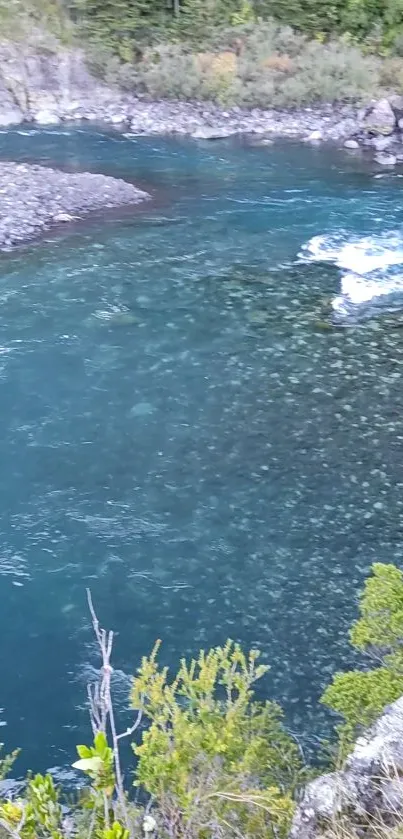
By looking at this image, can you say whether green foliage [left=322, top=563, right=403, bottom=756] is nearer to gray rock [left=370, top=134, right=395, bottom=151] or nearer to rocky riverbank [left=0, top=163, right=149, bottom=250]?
rocky riverbank [left=0, top=163, right=149, bottom=250]

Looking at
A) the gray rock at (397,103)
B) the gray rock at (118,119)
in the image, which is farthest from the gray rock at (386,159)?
the gray rock at (118,119)

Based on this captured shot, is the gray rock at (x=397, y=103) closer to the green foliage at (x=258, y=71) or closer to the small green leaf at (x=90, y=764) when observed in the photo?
the green foliage at (x=258, y=71)

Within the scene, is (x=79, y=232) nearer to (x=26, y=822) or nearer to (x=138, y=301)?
(x=138, y=301)

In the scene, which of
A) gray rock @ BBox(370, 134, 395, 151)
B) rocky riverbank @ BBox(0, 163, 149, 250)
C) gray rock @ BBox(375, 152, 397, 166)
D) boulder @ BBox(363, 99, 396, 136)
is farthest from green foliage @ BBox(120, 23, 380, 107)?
rocky riverbank @ BBox(0, 163, 149, 250)

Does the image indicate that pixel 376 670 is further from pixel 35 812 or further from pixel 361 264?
pixel 361 264

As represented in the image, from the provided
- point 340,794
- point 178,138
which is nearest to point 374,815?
point 340,794
